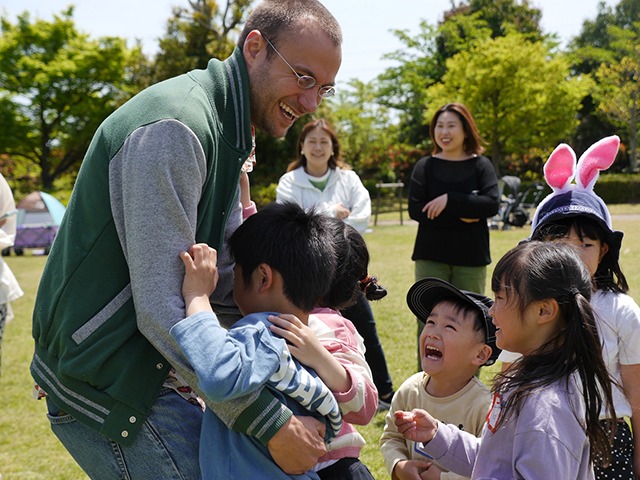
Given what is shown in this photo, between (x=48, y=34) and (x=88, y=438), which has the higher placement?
(x=48, y=34)

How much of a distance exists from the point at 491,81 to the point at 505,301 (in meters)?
26.0

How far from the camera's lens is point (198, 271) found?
176cm

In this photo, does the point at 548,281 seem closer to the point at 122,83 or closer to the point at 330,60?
the point at 330,60

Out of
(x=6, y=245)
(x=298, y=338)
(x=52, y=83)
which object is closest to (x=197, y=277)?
(x=298, y=338)

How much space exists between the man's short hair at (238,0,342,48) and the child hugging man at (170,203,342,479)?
0.52 meters

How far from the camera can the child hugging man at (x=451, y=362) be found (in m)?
2.85

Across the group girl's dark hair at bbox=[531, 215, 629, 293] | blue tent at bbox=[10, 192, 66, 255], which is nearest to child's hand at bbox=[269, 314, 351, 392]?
girl's dark hair at bbox=[531, 215, 629, 293]

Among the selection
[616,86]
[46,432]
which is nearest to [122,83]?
[616,86]

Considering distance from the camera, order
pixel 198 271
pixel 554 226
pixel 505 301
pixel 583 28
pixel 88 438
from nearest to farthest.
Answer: pixel 198 271, pixel 88 438, pixel 505 301, pixel 554 226, pixel 583 28

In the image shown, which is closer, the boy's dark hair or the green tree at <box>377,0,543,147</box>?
the boy's dark hair

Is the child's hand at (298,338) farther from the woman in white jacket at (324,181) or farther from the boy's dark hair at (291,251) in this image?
the woman in white jacket at (324,181)

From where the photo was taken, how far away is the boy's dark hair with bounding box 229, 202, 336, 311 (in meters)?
1.98

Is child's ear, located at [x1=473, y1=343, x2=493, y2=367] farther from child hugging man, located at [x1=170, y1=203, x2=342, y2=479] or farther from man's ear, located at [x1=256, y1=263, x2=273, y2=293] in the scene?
man's ear, located at [x1=256, y1=263, x2=273, y2=293]

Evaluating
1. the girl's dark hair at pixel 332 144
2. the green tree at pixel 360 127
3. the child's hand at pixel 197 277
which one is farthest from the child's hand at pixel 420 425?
the green tree at pixel 360 127
